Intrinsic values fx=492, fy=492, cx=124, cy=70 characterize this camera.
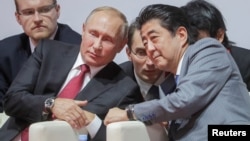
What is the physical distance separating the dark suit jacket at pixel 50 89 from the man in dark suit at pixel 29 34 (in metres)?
0.31

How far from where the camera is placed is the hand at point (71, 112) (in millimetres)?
1453

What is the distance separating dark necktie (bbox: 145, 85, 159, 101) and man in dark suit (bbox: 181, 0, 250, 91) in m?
0.25

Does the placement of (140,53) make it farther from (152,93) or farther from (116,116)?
(116,116)

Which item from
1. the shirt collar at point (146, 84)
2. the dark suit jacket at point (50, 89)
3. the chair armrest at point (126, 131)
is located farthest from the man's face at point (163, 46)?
the chair armrest at point (126, 131)

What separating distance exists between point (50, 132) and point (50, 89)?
536 mm

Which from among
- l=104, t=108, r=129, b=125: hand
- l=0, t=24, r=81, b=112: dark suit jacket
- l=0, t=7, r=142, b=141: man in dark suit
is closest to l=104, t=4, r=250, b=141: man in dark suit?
l=104, t=108, r=129, b=125: hand

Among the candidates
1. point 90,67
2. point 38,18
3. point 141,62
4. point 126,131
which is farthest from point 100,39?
point 126,131

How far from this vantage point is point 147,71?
5.90ft

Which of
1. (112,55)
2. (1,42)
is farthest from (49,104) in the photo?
(1,42)

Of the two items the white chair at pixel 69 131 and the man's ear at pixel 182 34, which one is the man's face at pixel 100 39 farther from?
the white chair at pixel 69 131

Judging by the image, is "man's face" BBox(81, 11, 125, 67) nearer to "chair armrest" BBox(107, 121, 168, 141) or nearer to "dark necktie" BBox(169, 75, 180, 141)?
"dark necktie" BBox(169, 75, 180, 141)

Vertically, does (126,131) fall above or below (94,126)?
above

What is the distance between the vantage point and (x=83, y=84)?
1.65 metres

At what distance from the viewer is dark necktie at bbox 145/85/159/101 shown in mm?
1779
